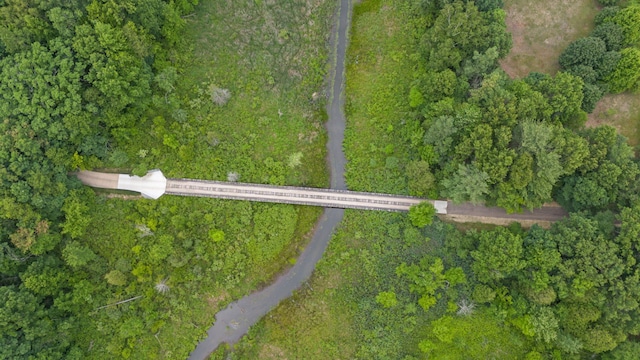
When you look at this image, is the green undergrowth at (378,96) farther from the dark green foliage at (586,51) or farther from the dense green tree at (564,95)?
the dark green foliage at (586,51)

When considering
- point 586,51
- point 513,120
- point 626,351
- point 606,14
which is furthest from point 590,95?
point 626,351

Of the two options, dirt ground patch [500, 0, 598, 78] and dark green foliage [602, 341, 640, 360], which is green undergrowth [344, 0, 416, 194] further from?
dark green foliage [602, 341, 640, 360]

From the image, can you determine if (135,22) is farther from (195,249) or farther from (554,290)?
(554,290)

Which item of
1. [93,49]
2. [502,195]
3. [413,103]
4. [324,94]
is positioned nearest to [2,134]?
[93,49]

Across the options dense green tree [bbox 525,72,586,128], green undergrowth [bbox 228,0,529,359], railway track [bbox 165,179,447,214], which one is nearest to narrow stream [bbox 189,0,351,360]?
green undergrowth [bbox 228,0,529,359]

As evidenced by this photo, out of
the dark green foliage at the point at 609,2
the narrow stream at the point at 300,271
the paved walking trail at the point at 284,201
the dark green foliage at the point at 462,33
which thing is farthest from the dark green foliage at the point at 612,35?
the narrow stream at the point at 300,271
